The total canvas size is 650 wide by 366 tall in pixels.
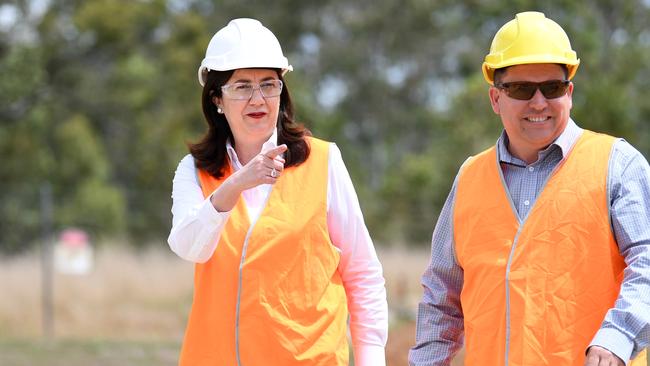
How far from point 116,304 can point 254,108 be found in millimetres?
14323

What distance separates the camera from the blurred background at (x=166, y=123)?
56.0 feet

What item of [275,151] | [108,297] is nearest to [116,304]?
[108,297]

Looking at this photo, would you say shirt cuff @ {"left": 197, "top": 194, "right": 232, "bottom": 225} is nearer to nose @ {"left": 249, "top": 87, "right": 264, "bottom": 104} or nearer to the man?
nose @ {"left": 249, "top": 87, "right": 264, "bottom": 104}

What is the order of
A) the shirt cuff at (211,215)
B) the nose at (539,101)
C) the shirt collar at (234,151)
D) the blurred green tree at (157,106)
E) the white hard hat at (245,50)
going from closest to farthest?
the nose at (539,101)
the shirt cuff at (211,215)
the white hard hat at (245,50)
the shirt collar at (234,151)
the blurred green tree at (157,106)

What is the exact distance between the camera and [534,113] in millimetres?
3656

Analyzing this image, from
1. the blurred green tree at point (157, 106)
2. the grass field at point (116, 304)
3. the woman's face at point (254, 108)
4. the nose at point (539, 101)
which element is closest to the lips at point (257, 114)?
the woman's face at point (254, 108)

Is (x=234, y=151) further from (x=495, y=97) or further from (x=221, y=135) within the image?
(x=495, y=97)

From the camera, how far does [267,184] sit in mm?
3881

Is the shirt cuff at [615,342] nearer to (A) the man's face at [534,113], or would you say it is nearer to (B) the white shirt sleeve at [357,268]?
(A) the man's face at [534,113]

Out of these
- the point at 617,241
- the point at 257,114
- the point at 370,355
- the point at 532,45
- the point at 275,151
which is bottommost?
the point at 370,355

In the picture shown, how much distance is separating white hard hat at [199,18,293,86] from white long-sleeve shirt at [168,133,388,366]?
256 mm

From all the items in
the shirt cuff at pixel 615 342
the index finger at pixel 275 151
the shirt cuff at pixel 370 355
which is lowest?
the shirt cuff at pixel 370 355

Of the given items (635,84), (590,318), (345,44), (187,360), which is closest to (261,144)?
(187,360)

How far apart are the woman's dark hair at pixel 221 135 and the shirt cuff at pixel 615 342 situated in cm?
116
